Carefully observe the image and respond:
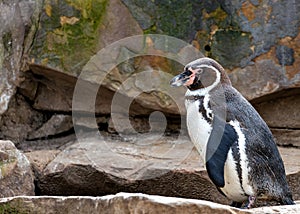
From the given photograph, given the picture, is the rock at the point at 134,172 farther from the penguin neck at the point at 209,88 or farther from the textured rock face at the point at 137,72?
the penguin neck at the point at 209,88

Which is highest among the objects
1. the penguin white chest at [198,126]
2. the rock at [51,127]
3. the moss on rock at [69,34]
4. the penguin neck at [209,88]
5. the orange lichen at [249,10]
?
the orange lichen at [249,10]

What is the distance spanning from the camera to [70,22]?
3791 mm

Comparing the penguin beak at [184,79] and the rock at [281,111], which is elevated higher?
the penguin beak at [184,79]

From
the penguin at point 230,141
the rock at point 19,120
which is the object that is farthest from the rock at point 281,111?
the rock at point 19,120

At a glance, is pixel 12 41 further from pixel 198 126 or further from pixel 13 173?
pixel 198 126

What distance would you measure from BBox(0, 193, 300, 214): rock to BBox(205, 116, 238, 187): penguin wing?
46 cm

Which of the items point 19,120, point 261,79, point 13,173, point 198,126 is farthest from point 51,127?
point 198,126

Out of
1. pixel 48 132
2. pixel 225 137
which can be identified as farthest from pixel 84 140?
pixel 225 137

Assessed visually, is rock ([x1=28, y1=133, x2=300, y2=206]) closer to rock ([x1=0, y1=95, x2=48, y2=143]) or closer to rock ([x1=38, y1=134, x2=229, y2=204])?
rock ([x1=38, y1=134, x2=229, y2=204])

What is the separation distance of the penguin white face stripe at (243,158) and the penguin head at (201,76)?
186 mm

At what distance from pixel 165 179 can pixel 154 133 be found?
1.32ft

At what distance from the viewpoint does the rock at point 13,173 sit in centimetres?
338

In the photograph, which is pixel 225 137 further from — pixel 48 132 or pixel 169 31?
pixel 48 132

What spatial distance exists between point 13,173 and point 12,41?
2.53 ft
